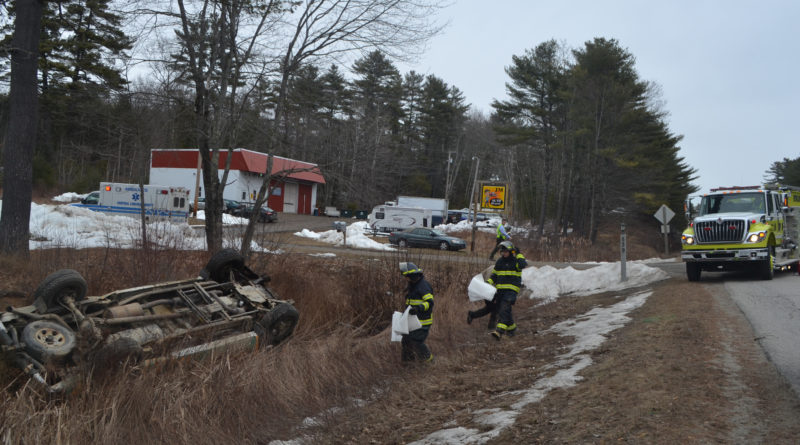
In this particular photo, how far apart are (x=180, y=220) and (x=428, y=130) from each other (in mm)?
44583

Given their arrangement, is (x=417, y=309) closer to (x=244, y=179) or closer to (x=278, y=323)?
(x=278, y=323)

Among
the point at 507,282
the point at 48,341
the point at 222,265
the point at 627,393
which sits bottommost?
the point at 627,393

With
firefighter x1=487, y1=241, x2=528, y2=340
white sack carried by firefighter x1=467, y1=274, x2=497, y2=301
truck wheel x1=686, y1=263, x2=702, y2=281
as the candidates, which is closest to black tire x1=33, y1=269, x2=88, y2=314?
white sack carried by firefighter x1=467, y1=274, x2=497, y2=301

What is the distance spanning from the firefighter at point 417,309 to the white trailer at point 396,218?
33.3m

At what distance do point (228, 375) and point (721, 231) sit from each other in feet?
42.2

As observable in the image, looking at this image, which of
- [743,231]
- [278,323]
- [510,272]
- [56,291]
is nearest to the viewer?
[56,291]

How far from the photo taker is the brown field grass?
5621mm

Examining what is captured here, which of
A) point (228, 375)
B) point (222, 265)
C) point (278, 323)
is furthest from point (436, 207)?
point (228, 375)

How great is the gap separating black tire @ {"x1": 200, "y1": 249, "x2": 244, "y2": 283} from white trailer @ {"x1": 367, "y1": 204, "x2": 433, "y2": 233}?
31395 mm

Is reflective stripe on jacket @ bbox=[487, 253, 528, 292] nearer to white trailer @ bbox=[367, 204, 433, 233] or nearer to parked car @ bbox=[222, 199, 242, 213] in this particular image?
white trailer @ bbox=[367, 204, 433, 233]

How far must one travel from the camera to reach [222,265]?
33.9ft

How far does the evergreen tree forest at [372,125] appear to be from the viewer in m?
14.6

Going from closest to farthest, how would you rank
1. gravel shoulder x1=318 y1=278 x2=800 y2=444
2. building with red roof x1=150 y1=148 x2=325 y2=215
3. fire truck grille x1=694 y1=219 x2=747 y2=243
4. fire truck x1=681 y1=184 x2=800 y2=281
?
gravel shoulder x1=318 y1=278 x2=800 y2=444 → fire truck x1=681 y1=184 x2=800 y2=281 → fire truck grille x1=694 y1=219 x2=747 y2=243 → building with red roof x1=150 y1=148 x2=325 y2=215

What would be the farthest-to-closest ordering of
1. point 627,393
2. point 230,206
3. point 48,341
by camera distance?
point 230,206
point 48,341
point 627,393
